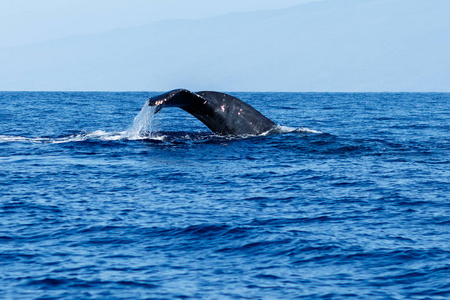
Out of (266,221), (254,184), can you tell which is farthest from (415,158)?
(266,221)

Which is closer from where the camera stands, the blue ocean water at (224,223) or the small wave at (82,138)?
the blue ocean water at (224,223)

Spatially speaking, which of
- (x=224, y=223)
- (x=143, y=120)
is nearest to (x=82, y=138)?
(x=143, y=120)

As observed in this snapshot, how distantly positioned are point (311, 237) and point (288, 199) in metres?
2.52

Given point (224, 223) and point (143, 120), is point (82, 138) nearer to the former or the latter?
point (143, 120)

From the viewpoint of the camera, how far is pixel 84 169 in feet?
48.3

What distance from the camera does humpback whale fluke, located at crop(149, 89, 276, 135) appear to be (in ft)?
57.9

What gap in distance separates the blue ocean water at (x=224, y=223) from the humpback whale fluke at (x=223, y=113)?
3.57 feet

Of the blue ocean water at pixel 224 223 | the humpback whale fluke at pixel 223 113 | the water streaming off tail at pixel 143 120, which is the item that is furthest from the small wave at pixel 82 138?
the blue ocean water at pixel 224 223

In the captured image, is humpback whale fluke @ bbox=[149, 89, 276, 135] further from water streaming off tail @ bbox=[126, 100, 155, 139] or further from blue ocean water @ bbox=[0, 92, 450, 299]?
blue ocean water @ bbox=[0, 92, 450, 299]

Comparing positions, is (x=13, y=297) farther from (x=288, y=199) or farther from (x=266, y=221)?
(x=288, y=199)

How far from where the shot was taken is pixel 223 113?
1852 centimetres

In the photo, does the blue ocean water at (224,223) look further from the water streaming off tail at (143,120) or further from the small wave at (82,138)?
the small wave at (82,138)

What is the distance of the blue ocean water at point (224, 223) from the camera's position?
7.41 m

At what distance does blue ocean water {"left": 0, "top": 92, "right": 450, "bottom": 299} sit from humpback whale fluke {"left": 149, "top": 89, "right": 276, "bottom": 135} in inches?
42.8
